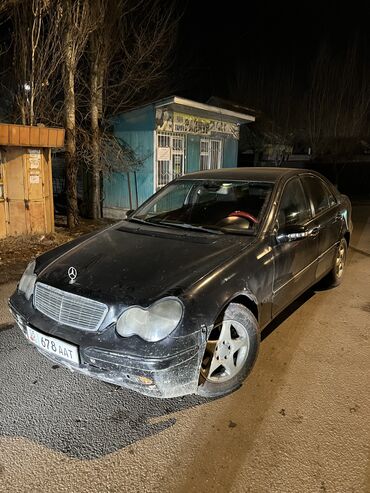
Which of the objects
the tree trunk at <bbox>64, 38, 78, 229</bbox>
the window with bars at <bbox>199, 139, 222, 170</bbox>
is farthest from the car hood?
the window with bars at <bbox>199, 139, 222, 170</bbox>

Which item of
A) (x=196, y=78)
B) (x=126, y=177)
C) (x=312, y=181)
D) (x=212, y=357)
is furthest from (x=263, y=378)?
(x=196, y=78)

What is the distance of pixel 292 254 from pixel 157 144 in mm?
7233

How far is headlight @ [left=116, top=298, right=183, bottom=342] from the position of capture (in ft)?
7.58

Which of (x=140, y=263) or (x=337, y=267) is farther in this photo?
(x=337, y=267)

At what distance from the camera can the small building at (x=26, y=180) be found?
7078 millimetres

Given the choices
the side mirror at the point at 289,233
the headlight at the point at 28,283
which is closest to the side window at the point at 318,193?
the side mirror at the point at 289,233

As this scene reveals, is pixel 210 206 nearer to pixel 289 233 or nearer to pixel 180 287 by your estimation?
pixel 289 233

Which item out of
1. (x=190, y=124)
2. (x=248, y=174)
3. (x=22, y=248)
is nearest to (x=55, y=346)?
(x=248, y=174)

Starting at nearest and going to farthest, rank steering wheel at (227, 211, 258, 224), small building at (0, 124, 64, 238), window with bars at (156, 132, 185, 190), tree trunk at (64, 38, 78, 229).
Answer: steering wheel at (227, 211, 258, 224)
small building at (0, 124, 64, 238)
tree trunk at (64, 38, 78, 229)
window with bars at (156, 132, 185, 190)

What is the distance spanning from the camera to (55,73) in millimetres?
8758

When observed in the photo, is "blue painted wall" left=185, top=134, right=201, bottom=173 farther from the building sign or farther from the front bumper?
the front bumper

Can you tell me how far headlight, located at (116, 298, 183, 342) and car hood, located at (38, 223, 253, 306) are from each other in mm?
56

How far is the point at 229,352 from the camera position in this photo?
8.86ft

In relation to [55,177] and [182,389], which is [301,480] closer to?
[182,389]
